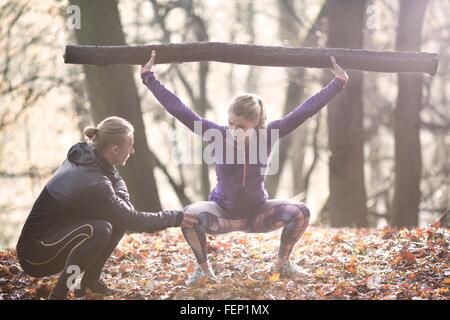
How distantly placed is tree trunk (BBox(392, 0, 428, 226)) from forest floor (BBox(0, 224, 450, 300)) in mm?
3941

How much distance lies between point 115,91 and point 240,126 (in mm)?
3746

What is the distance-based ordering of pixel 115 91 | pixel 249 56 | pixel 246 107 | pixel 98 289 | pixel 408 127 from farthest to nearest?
1. pixel 408 127
2. pixel 115 91
3. pixel 249 56
4. pixel 246 107
5. pixel 98 289

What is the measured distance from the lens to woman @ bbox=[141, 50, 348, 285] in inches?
199

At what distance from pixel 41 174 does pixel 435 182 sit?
13.3 metres

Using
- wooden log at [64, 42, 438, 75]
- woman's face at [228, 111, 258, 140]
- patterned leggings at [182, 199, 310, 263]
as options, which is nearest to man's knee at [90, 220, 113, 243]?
patterned leggings at [182, 199, 310, 263]

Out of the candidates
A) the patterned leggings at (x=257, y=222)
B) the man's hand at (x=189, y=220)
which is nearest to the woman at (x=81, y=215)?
the man's hand at (x=189, y=220)

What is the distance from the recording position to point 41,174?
16.0 metres

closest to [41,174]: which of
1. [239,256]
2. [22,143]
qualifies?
[22,143]

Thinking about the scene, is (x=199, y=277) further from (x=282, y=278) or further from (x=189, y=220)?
(x=282, y=278)

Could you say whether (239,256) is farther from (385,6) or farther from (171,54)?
(385,6)

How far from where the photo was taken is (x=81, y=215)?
4.55m

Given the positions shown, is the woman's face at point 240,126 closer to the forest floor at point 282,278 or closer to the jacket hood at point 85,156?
the jacket hood at point 85,156

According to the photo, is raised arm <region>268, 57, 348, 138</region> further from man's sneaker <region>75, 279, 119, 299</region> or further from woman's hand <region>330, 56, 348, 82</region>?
man's sneaker <region>75, 279, 119, 299</region>

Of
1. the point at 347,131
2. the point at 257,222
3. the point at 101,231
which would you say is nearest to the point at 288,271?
the point at 257,222
